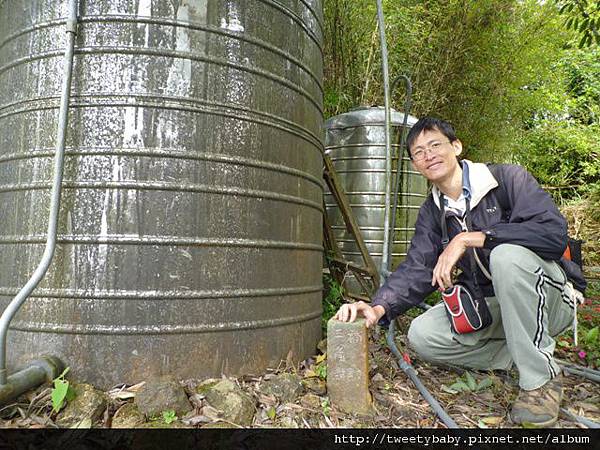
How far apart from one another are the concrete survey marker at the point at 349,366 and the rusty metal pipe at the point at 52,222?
136cm

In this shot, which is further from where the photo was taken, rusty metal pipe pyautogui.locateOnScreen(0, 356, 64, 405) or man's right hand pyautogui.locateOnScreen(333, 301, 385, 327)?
man's right hand pyautogui.locateOnScreen(333, 301, 385, 327)

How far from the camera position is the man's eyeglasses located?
2.36 m

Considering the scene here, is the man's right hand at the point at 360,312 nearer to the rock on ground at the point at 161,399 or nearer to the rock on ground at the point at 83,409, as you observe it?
the rock on ground at the point at 161,399

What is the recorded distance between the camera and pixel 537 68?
8.72 metres

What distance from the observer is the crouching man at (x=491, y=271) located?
2002mm

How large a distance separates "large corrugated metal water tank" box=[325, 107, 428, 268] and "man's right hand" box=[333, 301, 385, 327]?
290 centimetres

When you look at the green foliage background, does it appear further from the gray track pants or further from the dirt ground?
the dirt ground

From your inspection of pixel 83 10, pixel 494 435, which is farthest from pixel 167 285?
pixel 494 435

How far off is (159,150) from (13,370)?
1321 millimetres

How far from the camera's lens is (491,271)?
2098 mm

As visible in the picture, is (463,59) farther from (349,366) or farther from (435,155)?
(349,366)

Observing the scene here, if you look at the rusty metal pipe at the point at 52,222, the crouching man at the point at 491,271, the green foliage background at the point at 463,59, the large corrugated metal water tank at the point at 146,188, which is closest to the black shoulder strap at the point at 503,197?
the crouching man at the point at 491,271

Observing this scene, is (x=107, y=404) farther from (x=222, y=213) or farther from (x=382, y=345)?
(x=382, y=345)

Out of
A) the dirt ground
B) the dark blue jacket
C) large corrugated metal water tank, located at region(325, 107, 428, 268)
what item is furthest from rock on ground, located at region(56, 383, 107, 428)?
large corrugated metal water tank, located at region(325, 107, 428, 268)
